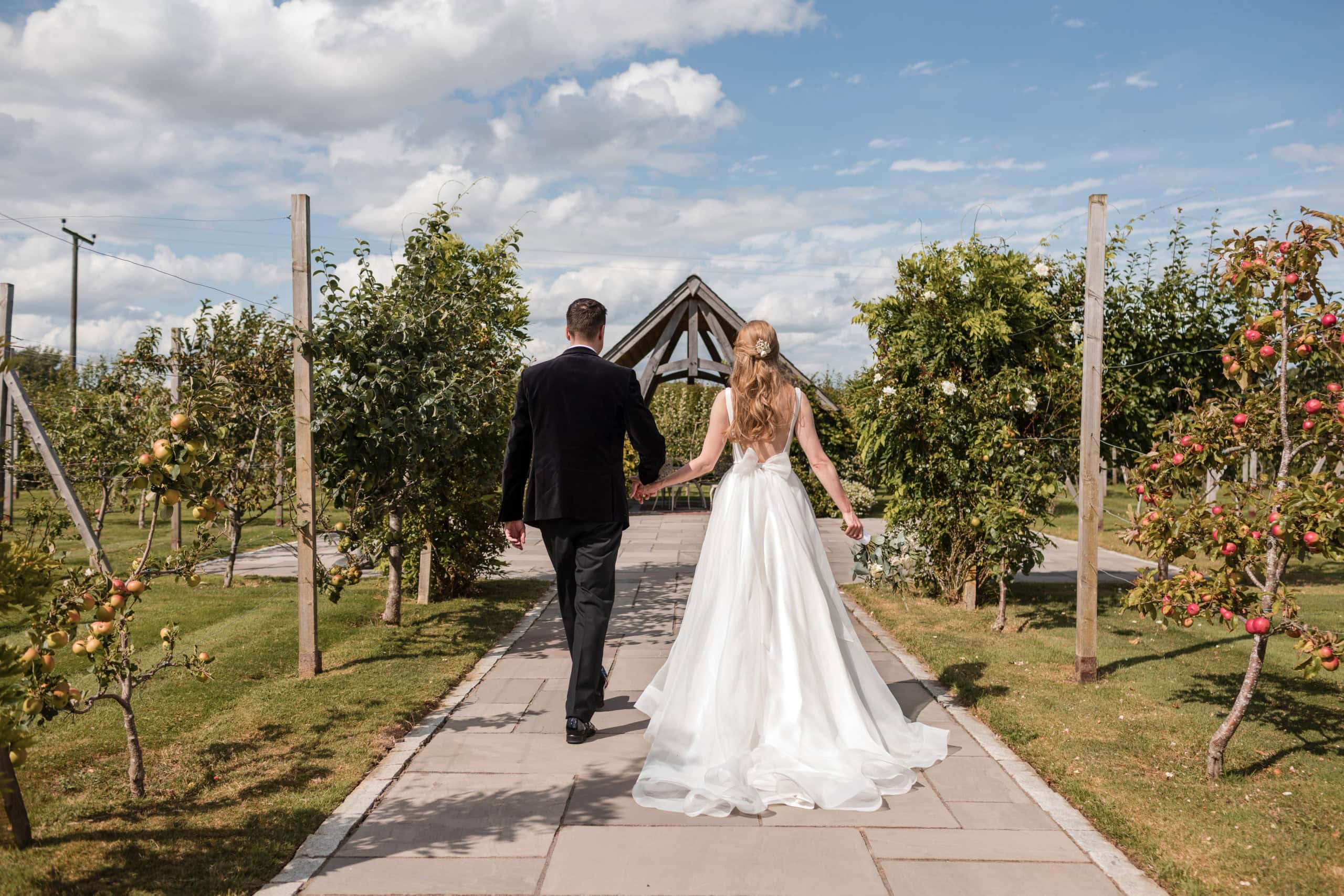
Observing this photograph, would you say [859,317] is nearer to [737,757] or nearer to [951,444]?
[951,444]

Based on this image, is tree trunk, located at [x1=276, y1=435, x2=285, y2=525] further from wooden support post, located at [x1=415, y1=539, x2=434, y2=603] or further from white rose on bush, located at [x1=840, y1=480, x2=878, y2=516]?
white rose on bush, located at [x1=840, y1=480, x2=878, y2=516]

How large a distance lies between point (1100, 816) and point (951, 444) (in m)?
4.83

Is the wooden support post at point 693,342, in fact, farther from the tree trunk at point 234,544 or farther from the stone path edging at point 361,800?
the stone path edging at point 361,800

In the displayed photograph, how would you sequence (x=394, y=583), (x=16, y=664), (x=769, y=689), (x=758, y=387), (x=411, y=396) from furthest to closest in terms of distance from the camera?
(x=394, y=583), (x=411, y=396), (x=758, y=387), (x=769, y=689), (x=16, y=664)

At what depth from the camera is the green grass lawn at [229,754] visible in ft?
10.2

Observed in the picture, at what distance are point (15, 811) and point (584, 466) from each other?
2.58m

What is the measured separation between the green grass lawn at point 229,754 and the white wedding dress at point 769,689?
1440 mm

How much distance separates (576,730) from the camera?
14.8 feet

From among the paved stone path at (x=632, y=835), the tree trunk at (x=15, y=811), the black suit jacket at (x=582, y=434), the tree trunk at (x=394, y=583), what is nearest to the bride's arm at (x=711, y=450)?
the black suit jacket at (x=582, y=434)

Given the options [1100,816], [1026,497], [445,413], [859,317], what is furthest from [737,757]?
[859,317]

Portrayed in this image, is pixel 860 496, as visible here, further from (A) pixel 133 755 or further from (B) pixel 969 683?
(A) pixel 133 755

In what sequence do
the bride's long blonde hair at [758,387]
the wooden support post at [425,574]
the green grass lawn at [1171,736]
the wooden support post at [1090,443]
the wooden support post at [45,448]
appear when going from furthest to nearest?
the wooden support post at [425,574]
the wooden support post at [45,448]
the wooden support post at [1090,443]
the bride's long blonde hair at [758,387]
the green grass lawn at [1171,736]

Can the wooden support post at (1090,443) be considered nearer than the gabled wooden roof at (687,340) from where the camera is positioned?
Yes

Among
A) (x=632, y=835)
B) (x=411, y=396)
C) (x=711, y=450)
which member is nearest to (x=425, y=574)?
(x=411, y=396)
